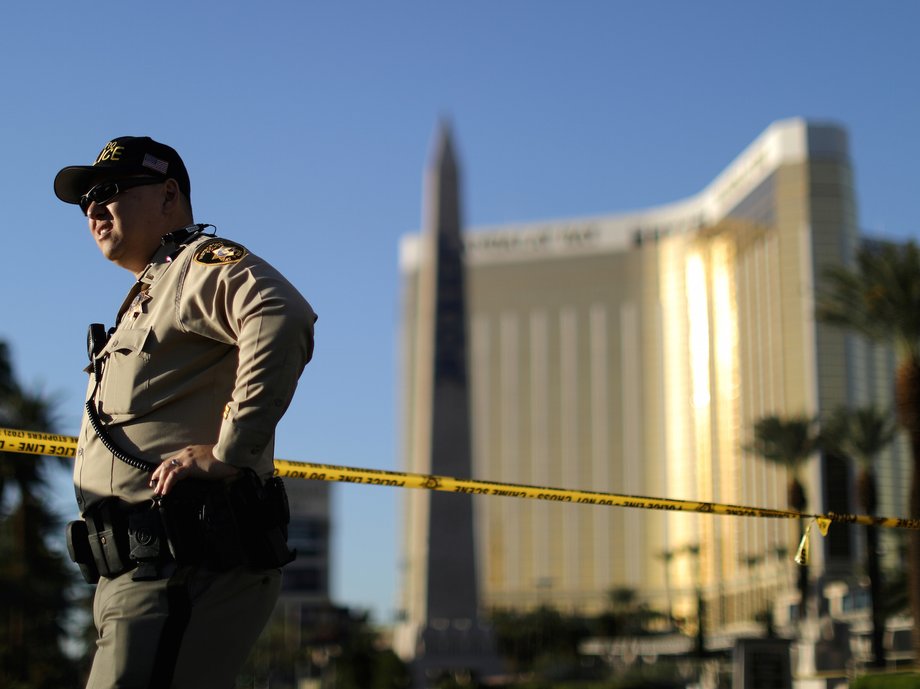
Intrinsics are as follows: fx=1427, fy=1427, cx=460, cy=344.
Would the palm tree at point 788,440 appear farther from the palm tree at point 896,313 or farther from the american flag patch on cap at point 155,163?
the american flag patch on cap at point 155,163

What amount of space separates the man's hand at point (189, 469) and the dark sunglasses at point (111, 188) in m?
0.89

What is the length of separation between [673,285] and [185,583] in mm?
152939

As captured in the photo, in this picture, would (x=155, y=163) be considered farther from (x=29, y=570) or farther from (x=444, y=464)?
(x=444, y=464)

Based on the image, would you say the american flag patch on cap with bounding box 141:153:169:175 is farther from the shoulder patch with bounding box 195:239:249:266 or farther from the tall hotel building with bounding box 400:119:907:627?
the tall hotel building with bounding box 400:119:907:627

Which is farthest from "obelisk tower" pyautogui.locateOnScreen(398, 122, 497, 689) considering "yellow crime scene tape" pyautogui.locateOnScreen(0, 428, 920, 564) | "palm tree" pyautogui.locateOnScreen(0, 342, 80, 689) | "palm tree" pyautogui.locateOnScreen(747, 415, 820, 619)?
"yellow crime scene tape" pyautogui.locateOnScreen(0, 428, 920, 564)

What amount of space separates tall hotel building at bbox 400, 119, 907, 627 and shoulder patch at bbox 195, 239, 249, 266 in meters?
121

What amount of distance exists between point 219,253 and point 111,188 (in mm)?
447

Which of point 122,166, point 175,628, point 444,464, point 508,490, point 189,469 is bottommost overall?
point 175,628

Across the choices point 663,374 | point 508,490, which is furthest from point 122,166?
point 663,374

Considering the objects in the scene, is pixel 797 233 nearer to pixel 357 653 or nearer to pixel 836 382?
pixel 836 382

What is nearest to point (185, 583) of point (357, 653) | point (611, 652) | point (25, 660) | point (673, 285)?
point (25, 660)

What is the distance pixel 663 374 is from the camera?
155375mm

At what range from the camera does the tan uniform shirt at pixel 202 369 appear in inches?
141

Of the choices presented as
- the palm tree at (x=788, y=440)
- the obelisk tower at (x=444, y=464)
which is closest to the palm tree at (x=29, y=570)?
the obelisk tower at (x=444, y=464)
